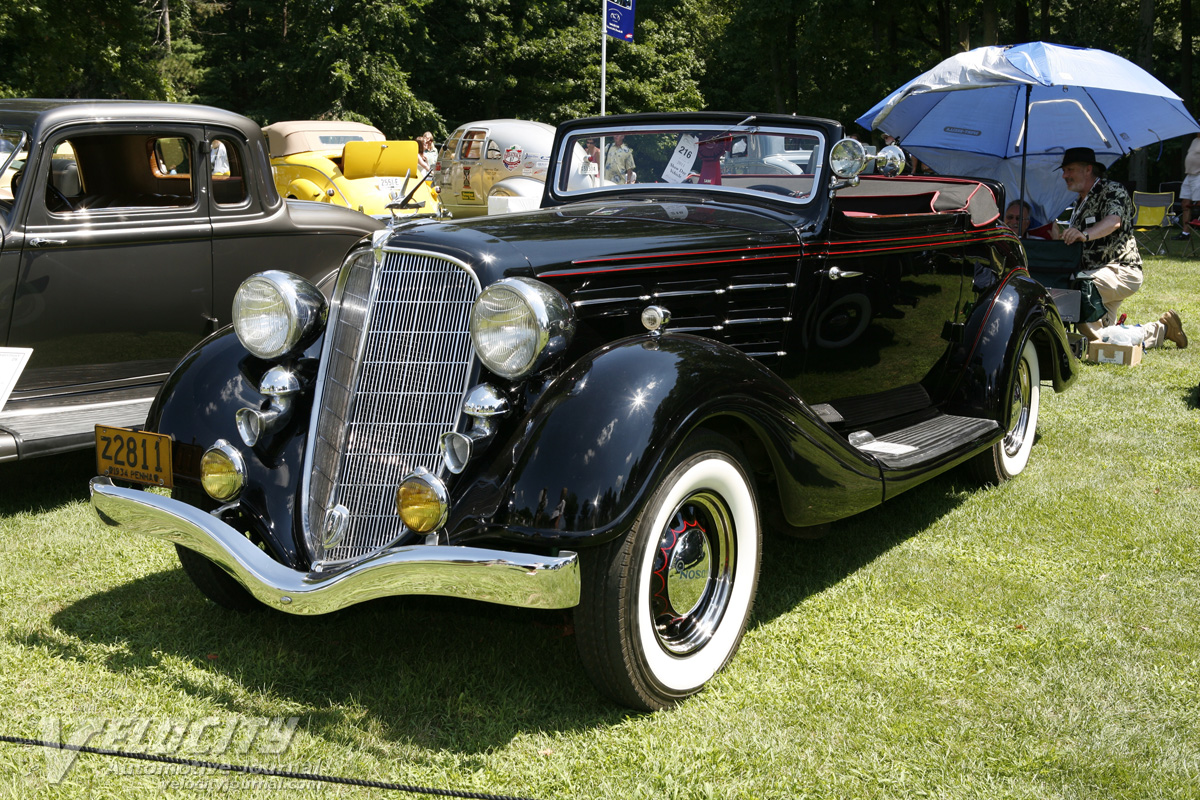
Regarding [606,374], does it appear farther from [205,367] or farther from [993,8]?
[993,8]

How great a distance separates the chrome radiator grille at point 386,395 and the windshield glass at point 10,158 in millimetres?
2790

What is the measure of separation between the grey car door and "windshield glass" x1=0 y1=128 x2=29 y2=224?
0.09 m

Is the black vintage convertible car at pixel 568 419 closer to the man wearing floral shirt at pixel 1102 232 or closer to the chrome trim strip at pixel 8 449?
the chrome trim strip at pixel 8 449

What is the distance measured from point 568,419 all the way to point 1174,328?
717 centimetres

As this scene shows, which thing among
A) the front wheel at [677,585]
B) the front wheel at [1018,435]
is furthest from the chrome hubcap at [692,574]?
the front wheel at [1018,435]

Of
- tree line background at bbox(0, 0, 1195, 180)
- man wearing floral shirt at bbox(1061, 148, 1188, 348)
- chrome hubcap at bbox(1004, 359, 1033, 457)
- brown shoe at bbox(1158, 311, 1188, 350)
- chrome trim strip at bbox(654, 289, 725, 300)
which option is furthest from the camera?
tree line background at bbox(0, 0, 1195, 180)

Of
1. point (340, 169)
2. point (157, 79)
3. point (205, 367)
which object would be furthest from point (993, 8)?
point (205, 367)

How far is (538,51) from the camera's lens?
2903 centimetres

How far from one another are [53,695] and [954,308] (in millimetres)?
4016

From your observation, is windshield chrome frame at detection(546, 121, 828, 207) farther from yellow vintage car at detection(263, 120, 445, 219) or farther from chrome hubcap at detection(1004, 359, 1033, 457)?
yellow vintage car at detection(263, 120, 445, 219)

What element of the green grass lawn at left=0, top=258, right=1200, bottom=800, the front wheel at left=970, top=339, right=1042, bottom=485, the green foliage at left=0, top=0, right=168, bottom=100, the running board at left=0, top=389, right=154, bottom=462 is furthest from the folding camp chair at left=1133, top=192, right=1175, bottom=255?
the green foliage at left=0, top=0, right=168, bottom=100

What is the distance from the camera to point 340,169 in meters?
15.0

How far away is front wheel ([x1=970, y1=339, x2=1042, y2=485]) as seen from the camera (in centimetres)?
467

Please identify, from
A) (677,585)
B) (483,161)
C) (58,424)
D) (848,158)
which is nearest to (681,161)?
(848,158)
